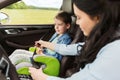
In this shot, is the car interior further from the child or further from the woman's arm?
the woman's arm

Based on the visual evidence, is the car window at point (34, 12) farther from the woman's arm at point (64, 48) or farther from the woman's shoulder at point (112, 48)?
the woman's shoulder at point (112, 48)

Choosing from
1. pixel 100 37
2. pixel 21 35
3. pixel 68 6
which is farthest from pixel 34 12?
pixel 100 37

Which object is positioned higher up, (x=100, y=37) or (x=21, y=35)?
(x=100, y=37)

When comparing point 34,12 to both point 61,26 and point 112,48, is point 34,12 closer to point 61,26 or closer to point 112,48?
point 61,26

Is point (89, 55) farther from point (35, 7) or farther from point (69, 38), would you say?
point (35, 7)

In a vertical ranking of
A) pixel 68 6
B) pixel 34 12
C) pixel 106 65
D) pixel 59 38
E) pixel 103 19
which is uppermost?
pixel 103 19

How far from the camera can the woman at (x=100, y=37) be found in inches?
59.5

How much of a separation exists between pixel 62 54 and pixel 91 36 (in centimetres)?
99

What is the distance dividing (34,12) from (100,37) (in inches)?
105

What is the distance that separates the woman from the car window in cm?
212

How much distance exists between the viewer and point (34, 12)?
4266 millimetres

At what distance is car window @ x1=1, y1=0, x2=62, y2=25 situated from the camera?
3918 millimetres

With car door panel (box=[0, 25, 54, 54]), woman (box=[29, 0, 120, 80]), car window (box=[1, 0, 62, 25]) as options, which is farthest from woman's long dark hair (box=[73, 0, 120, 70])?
car window (box=[1, 0, 62, 25])

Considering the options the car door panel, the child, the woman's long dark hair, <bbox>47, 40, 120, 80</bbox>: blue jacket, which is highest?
the woman's long dark hair
